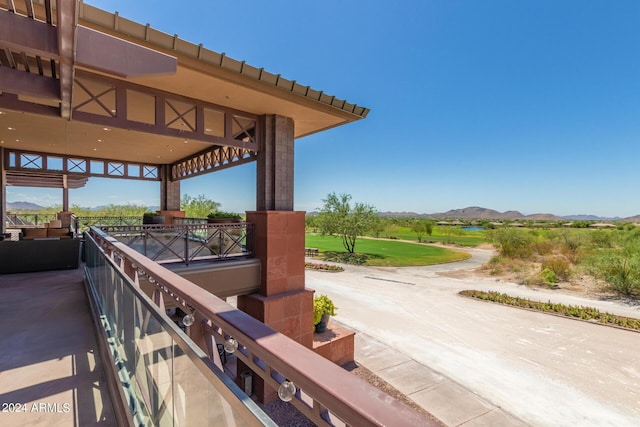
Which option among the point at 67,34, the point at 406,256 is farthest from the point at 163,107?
the point at 406,256

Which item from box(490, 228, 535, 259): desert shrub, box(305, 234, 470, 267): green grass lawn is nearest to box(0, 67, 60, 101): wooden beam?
box(305, 234, 470, 267): green grass lawn

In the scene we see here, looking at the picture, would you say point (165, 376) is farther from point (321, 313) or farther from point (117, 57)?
point (321, 313)

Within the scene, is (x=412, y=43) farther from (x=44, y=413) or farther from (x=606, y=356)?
(x=44, y=413)

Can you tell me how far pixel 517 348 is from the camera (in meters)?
8.90

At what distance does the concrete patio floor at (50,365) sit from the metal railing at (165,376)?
31 cm

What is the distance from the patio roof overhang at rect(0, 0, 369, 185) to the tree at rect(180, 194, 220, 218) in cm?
1656

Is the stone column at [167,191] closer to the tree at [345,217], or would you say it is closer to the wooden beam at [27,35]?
the wooden beam at [27,35]

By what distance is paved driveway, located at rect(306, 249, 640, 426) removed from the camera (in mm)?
6250

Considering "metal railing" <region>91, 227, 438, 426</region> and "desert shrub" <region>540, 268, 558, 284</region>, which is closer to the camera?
"metal railing" <region>91, 227, 438, 426</region>

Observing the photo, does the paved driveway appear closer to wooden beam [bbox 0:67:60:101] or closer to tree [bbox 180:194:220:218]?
wooden beam [bbox 0:67:60:101]

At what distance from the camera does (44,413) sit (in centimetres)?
199

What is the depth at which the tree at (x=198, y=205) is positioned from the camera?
27147 mm

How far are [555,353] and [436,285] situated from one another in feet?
27.3

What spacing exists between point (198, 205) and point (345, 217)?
15.7 metres
